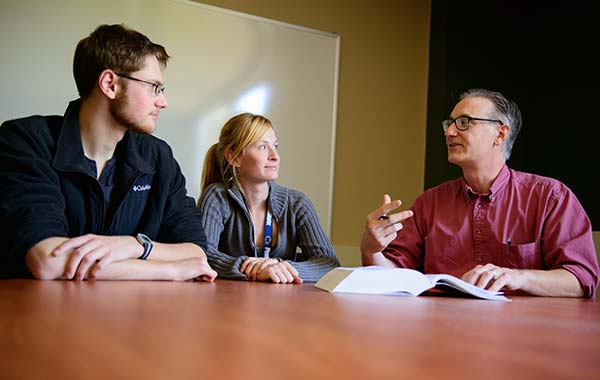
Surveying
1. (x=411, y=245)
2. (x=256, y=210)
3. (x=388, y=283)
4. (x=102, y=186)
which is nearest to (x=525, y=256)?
(x=411, y=245)

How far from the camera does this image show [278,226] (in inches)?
94.6

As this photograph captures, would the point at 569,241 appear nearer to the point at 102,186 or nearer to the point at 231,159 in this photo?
the point at 231,159

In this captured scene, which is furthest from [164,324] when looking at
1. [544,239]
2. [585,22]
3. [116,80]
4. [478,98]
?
[585,22]

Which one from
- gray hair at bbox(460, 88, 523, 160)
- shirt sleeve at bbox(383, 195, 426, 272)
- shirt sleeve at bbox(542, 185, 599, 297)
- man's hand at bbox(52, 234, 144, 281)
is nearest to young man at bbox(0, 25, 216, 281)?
man's hand at bbox(52, 234, 144, 281)

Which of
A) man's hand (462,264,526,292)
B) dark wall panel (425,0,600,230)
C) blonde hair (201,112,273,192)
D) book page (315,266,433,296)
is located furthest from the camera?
dark wall panel (425,0,600,230)

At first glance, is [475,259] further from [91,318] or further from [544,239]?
[91,318]

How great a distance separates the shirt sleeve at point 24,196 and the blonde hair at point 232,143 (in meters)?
0.96

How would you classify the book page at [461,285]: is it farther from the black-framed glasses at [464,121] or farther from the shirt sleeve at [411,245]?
the black-framed glasses at [464,121]

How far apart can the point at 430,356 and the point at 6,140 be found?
1.45 meters

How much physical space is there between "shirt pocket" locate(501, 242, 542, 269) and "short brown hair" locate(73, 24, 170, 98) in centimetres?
137

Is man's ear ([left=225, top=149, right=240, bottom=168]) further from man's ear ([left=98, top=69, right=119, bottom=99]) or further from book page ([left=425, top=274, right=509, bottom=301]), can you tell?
book page ([left=425, top=274, right=509, bottom=301])

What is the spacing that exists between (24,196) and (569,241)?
161 cm

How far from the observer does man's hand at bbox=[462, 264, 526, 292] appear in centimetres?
154

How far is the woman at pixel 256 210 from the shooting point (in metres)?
2.35
